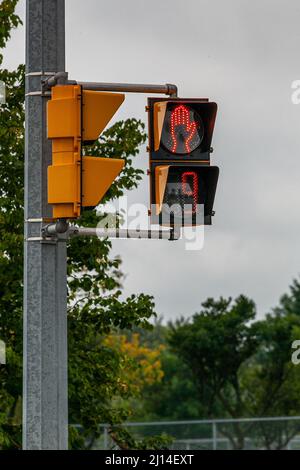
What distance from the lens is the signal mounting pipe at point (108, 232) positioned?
24.8 feet

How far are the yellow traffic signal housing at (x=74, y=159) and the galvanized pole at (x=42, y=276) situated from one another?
344 millimetres

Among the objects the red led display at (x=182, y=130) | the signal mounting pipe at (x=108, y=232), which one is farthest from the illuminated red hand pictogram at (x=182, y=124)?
the signal mounting pipe at (x=108, y=232)

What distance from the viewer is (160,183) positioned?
7.54 m

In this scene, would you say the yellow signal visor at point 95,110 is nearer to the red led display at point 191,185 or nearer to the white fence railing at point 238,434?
the red led display at point 191,185

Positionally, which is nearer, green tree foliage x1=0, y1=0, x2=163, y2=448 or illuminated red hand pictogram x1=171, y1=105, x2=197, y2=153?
illuminated red hand pictogram x1=171, y1=105, x2=197, y2=153

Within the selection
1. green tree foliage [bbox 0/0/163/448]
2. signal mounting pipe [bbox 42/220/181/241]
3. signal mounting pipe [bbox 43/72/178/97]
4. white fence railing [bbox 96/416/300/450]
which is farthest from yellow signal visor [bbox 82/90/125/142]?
white fence railing [bbox 96/416/300/450]

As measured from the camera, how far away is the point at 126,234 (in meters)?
7.80

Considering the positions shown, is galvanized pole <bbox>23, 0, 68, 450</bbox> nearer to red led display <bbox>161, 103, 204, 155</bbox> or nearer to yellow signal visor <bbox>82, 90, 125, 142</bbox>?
yellow signal visor <bbox>82, 90, 125, 142</bbox>

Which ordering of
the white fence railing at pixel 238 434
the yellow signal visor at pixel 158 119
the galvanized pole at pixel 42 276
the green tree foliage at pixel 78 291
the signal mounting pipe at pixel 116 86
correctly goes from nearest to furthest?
the galvanized pole at pixel 42 276
the yellow signal visor at pixel 158 119
the signal mounting pipe at pixel 116 86
the green tree foliage at pixel 78 291
the white fence railing at pixel 238 434

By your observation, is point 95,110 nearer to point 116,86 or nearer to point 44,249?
point 116,86

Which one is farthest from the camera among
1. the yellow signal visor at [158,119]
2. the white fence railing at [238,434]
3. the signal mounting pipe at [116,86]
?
the white fence railing at [238,434]

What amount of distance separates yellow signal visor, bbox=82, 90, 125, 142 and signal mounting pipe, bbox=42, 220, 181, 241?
619mm

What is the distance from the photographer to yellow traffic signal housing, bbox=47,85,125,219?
24.0 feet
